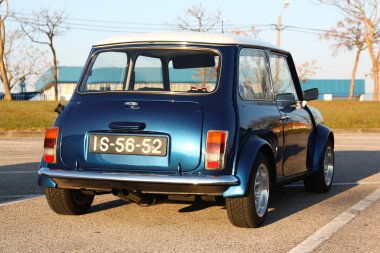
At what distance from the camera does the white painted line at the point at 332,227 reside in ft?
17.3

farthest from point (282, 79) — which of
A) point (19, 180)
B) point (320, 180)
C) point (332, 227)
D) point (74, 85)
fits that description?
point (74, 85)

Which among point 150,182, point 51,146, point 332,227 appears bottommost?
point 332,227

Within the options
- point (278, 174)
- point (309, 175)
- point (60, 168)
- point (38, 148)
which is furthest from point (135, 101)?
point (38, 148)

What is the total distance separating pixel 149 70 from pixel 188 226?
5.48ft

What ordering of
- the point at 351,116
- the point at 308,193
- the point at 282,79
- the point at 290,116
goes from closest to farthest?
the point at 290,116 → the point at 282,79 → the point at 308,193 → the point at 351,116

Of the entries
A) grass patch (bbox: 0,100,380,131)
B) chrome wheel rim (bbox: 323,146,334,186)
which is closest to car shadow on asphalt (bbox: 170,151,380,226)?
chrome wheel rim (bbox: 323,146,334,186)

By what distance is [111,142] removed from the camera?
230 inches

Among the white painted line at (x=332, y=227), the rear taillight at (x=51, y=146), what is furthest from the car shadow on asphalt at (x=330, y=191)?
the rear taillight at (x=51, y=146)

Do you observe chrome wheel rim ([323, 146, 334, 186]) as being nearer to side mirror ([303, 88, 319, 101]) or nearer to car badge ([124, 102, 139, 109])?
side mirror ([303, 88, 319, 101])

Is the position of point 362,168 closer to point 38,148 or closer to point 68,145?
point 68,145

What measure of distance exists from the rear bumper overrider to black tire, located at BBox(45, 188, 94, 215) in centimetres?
49

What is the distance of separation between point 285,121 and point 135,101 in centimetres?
186

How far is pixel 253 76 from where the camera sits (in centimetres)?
674

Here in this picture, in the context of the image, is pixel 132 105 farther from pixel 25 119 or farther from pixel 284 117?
pixel 25 119
